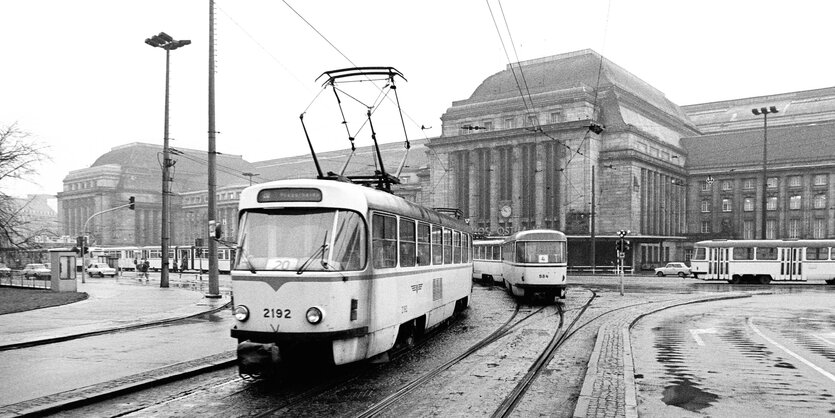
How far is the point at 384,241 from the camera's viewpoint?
1089cm

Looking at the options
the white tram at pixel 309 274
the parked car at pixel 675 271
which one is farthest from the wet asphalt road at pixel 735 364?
the parked car at pixel 675 271

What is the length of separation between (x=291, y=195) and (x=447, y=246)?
7098 mm

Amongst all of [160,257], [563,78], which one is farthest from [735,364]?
[563,78]

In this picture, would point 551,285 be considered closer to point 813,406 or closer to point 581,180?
point 813,406

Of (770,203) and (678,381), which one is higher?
(770,203)

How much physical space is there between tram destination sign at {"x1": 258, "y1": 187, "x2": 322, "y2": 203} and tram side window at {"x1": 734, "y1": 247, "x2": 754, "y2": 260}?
132 ft

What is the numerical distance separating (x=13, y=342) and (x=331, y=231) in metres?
8.30

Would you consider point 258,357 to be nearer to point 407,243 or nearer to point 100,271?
point 407,243

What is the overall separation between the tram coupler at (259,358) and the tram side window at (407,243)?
3.11 metres

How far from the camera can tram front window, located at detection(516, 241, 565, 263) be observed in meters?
25.1

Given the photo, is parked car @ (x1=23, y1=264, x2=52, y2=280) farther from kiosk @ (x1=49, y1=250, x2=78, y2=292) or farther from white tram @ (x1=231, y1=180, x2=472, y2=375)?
white tram @ (x1=231, y1=180, x2=472, y2=375)

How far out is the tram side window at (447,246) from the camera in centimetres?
1591

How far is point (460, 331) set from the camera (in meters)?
16.4

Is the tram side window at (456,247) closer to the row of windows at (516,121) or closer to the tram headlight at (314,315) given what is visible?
the tram headlight at (314,315)
